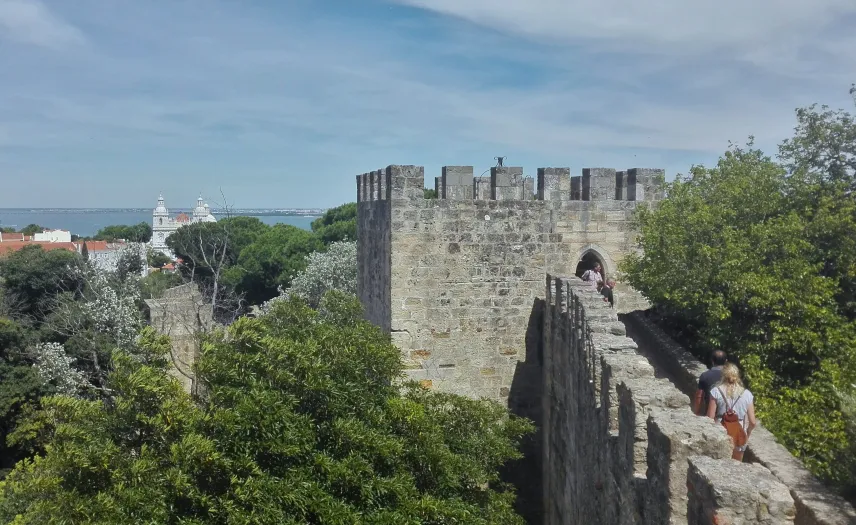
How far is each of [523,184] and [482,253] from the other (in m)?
1.26

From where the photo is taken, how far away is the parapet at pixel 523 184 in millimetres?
10773

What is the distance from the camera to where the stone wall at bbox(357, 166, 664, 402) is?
10906 millimetres

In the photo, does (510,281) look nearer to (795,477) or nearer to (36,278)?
(795,477)

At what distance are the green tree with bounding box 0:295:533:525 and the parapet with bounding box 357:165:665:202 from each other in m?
3.25

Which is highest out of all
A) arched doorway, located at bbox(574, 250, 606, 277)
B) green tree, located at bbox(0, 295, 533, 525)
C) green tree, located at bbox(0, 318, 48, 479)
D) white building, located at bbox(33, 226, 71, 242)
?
white building, located at bbox(33, 226, 71, 242)

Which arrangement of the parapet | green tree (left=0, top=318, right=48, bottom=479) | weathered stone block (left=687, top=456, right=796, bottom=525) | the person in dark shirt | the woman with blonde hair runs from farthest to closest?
green tree (left=0, top=318, right=48, bottom=479) → the parapet → the person in dark shirt → the woman with blonde hair → weathered stone block (left=687, top=456, right=796, bottom=525)

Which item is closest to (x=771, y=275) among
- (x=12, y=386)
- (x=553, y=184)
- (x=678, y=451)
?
(x=553, y=184)

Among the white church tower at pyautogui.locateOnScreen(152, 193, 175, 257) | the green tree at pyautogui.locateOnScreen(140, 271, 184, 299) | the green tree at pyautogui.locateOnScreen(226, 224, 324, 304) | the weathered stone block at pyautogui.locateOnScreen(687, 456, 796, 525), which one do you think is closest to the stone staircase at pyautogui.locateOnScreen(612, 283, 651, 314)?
the weathered stone block at pyautogui.locateOnScreen(687, 456, 796, 525)

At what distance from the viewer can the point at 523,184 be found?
36.7 ft

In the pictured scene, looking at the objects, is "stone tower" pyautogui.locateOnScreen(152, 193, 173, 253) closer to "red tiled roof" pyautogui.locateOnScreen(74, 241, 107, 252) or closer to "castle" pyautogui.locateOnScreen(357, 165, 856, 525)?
"red tiled roof" pyautogui.locateOnScreen(74, 241, 107, 252)

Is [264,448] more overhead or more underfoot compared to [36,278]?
more underfoot

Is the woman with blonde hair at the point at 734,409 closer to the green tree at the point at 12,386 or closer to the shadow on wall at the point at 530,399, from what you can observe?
the shadow on wall at the point at 530,399

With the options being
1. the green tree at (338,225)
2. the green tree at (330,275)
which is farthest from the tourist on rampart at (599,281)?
the green tree at (338,225)

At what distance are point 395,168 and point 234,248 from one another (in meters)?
38.3
